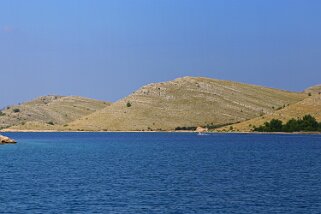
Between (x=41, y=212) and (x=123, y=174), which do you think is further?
(x=123, y=174)

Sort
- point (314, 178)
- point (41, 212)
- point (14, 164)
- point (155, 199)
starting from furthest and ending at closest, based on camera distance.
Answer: point (14, 164)
point (314, 178)
point (155, 199)
point (41, 212)

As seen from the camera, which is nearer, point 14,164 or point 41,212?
point 41,212

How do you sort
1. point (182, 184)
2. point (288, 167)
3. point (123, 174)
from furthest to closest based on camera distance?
point (288, 167)
point (123, 174)
point (182, 184)

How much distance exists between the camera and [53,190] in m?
63.2

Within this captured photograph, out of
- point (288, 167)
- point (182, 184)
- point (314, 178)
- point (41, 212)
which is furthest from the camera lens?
point (288, 167)

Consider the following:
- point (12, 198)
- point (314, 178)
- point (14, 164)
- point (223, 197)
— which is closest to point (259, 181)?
point (314, 178)

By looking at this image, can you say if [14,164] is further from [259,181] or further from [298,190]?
[298,190]

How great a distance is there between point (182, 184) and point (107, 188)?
7.98 m

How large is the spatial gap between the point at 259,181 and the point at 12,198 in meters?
26.1

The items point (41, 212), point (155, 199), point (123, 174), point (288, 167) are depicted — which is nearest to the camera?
point (41, 212)

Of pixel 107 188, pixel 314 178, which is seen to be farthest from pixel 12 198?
pixel 314 178

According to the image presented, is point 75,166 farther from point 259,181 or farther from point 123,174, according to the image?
point 259,181

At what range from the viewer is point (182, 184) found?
225 ft

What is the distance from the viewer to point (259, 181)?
7138cm
